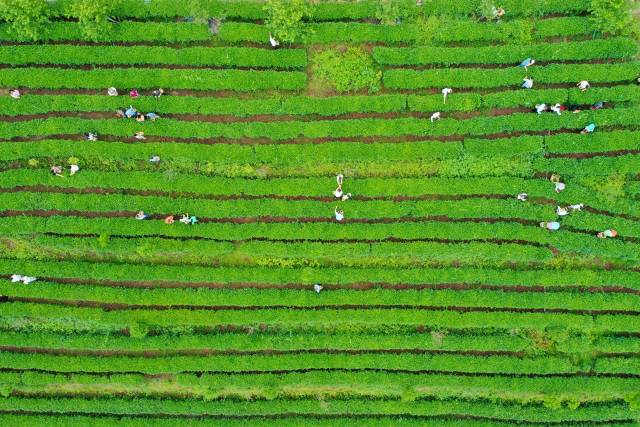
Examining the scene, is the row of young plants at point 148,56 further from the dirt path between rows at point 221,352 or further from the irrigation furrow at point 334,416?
the irrigation furrow at point 334,416

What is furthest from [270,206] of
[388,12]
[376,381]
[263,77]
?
[388,12]

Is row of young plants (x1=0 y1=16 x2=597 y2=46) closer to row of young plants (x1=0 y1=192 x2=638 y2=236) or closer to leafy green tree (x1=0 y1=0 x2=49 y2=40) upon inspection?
leafy green tree (x1=0 y1=0 x2=49 y2=40)

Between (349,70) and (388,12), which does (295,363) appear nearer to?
(349,70)

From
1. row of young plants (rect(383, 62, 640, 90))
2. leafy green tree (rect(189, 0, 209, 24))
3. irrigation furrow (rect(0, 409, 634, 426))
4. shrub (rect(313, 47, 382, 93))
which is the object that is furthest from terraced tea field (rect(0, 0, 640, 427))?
shrub (rect(313, 47, 382, 93))

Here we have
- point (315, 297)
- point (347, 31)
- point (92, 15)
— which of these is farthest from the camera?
point (315, 297)

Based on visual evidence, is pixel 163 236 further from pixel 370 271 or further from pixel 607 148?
pixel 607 148

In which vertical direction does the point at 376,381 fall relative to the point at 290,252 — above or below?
below

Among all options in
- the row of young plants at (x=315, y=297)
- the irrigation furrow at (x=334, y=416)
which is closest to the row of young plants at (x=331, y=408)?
the irrigation furrow at (x=334, y=416)

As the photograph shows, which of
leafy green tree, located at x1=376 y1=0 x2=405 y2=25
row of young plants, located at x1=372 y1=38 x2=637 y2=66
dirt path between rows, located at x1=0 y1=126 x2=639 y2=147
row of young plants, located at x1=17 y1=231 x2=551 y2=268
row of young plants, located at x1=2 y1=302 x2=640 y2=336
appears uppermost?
leafy green tree, located at x1=376 y1=0 x2=405 y2=25
